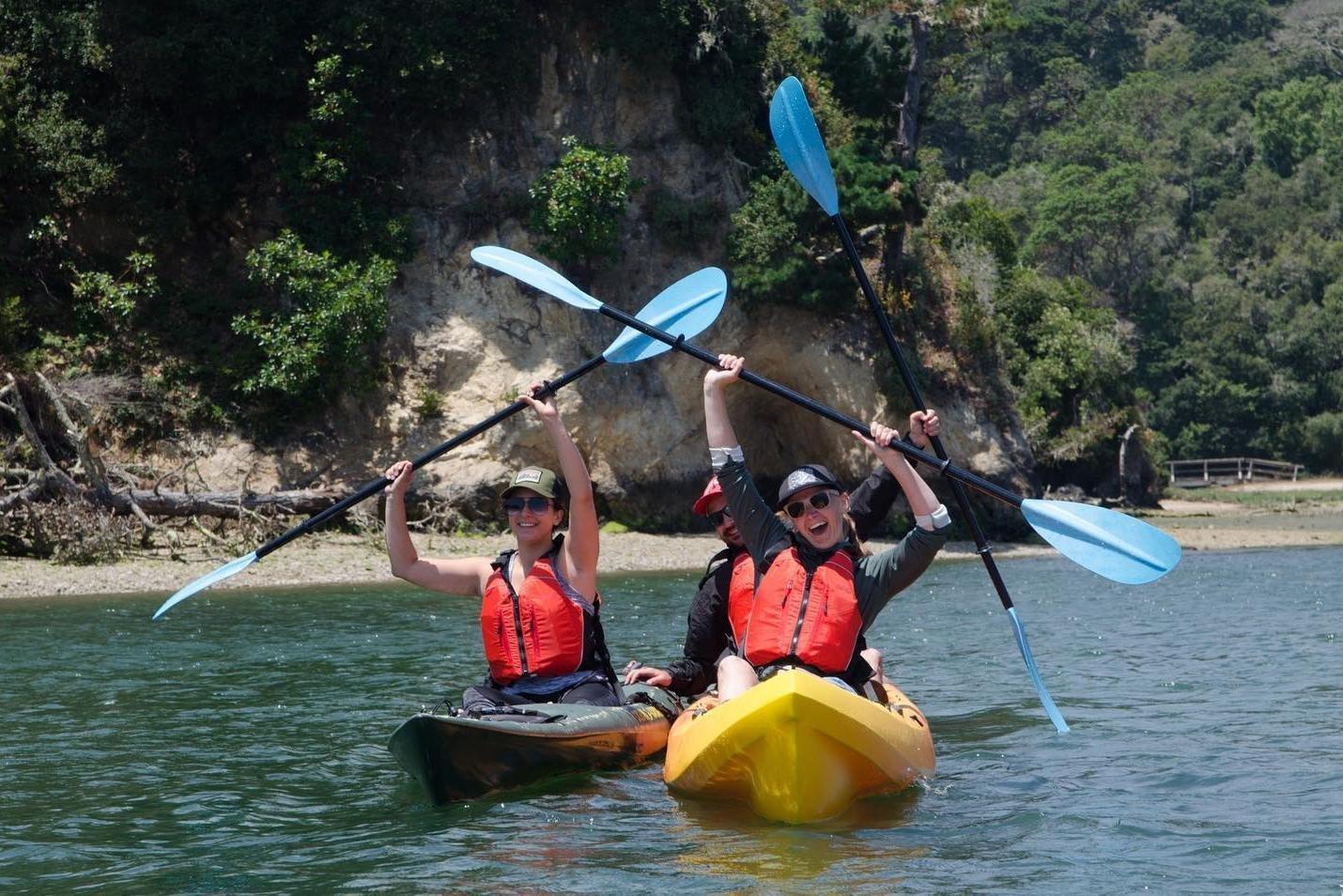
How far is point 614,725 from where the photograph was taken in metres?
6.89

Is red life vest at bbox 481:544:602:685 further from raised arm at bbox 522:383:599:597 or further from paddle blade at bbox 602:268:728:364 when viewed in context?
paddle blade at bbox 602:268:728:364

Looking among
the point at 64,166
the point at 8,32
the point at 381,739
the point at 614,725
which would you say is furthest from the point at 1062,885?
the point at 8,32

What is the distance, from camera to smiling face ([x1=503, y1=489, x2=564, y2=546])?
21.9 ft

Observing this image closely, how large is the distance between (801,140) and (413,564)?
10.4ft

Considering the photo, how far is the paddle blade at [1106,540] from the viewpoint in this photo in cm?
706

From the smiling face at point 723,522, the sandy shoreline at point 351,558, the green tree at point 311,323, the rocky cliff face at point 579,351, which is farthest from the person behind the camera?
the rocky cliff face at point 579,351

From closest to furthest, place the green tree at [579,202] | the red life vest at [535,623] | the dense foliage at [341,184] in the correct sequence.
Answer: the red life vest at [535,623]
the dense foliage at [341,184]
the green tree at [579,202]

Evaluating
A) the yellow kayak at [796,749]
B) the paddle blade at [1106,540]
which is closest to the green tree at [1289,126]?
the paddle blade at [1106,540]

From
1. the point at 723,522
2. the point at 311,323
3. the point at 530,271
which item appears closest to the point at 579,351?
the point at 311,323

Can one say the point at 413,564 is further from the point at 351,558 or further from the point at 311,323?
the point at 311,323

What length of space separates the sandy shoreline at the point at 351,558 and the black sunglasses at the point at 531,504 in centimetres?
931

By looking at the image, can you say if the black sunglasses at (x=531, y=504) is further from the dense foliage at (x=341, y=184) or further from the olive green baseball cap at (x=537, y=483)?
the dense foliage at (x=341, y=184)

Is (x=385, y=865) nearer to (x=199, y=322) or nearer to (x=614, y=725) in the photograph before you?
(x=614, y=725)

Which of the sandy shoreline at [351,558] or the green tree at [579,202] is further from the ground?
the green tree at [579,202]
